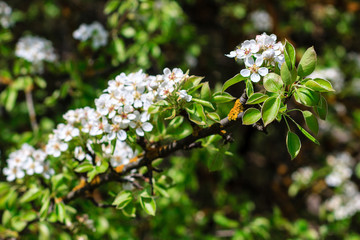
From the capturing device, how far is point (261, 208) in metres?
3.07

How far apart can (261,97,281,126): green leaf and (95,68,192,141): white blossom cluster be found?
21 centimetres

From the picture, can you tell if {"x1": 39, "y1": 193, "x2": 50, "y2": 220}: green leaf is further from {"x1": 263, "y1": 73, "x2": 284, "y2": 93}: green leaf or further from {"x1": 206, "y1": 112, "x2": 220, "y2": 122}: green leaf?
{"x1": 263, "y1": 73, "x2": 284, "y2": 93}: green leaf

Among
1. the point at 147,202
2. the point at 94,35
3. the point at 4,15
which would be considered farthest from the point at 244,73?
the point at 4,15

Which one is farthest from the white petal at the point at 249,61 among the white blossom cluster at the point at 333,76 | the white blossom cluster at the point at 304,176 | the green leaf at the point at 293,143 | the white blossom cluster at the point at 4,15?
the white blossom cluster at the point at 333,76

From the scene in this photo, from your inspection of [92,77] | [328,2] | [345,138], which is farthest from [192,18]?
[345,138]

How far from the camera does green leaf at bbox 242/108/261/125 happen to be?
84cm

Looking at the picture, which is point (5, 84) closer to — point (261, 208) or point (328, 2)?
point (261, 208)

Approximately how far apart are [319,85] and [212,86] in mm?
2027

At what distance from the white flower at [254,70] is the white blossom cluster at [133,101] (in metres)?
0.17

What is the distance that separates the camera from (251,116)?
84 centimetres

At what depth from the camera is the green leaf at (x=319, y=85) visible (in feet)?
2.64

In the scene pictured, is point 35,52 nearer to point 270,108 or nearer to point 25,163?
point 25,163

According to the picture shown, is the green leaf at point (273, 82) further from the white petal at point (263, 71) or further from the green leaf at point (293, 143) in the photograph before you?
the green leaf at point (293, 143)

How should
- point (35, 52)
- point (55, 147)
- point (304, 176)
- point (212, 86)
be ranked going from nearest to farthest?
point (55, 147) → point (35, 52) → point (304, 176) → point (212, 86)
